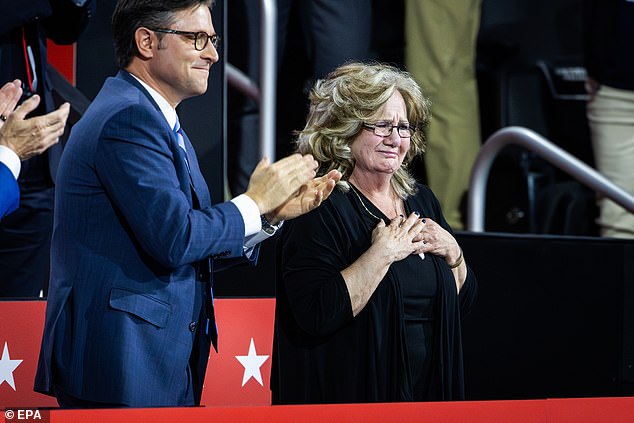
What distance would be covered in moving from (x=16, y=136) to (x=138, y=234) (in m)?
0.38

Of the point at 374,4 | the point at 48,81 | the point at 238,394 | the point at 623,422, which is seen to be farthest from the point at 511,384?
the point at 374,4

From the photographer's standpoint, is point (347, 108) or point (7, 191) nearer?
point (7, 191)

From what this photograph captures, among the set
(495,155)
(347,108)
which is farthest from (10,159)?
(495,155)

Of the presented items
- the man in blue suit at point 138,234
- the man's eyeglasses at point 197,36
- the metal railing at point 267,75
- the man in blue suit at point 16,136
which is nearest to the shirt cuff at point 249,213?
the man in blue suit at point 138,234

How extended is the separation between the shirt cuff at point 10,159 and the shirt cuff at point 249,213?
1.41ft

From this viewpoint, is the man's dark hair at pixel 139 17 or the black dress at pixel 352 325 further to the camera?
the black dress at pixel 352 325

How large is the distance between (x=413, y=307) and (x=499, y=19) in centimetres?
286

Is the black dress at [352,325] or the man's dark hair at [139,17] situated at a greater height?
the man's dark hair at [139,17]

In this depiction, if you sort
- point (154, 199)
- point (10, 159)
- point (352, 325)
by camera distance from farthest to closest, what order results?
1. point (352, 325)
2. point (10, 159)
3. point (154, 199)

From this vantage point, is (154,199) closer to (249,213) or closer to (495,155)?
(249,213)

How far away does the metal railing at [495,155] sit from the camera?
13.5 feet

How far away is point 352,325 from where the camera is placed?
101 inches

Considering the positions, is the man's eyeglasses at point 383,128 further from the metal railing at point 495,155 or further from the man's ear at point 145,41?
the metal railing at point 495,155

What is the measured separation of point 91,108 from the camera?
2.27 metres
